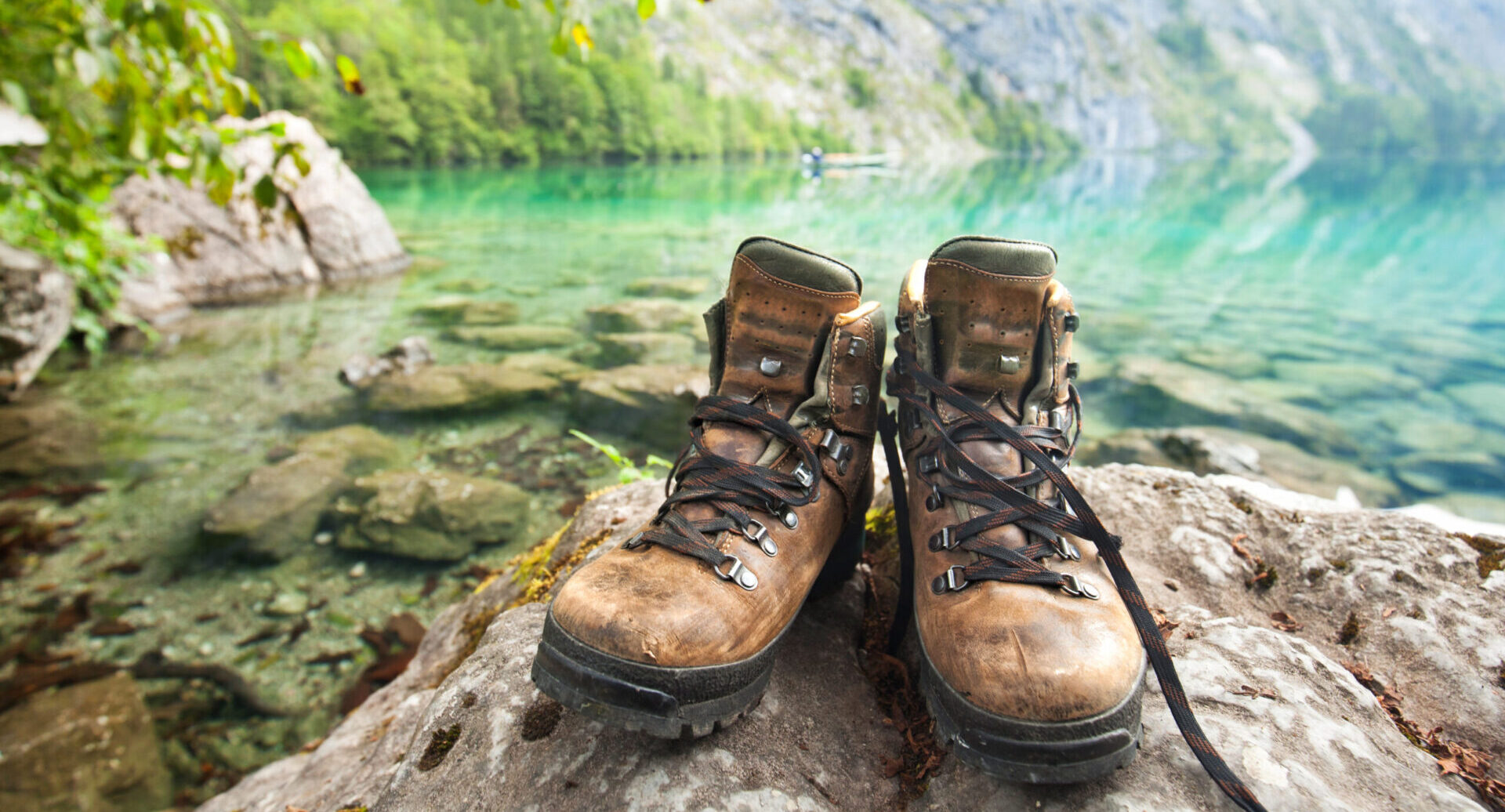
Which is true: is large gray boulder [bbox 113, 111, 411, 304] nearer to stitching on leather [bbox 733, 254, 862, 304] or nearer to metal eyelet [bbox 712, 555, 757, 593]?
stitching on leather [bbox 733, 254, 862, 304]

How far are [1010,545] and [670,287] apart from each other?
11.0 meters

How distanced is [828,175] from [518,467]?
50.3 m

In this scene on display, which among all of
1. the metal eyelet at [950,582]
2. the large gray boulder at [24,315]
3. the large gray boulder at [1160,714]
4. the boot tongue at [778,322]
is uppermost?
the boot tongue at [778,322]

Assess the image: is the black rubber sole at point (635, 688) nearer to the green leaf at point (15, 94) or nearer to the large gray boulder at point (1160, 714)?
the large gray boulder at point (1160, 714)

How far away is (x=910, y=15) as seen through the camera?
13688 centimetres

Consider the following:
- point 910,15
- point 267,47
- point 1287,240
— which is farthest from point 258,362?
point 910,15

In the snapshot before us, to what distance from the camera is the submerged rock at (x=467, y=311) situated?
992 cm

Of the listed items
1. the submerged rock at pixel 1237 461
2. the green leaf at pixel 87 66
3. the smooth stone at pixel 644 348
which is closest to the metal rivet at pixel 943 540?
the green leaf at pixel 87 66

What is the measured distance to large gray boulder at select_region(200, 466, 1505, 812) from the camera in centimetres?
134

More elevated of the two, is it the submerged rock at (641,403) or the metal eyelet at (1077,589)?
the metal eyelet at (1077,589)

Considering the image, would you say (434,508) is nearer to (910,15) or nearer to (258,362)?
(258,362)

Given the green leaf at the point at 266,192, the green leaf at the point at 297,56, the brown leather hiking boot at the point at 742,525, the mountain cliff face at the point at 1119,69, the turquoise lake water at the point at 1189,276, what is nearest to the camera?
the brown leather hiking boot at the point at 742,525

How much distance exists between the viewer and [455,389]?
6.72 m

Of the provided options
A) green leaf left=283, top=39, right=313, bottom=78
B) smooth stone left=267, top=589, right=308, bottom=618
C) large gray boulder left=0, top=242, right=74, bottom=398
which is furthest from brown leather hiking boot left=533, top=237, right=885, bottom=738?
large gray boulder left=0, top=242, right=74, bottom=398
